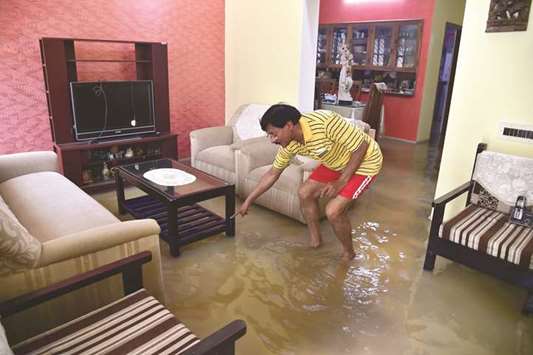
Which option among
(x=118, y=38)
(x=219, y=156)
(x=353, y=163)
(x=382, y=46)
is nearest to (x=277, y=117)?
(x=353, y=163)

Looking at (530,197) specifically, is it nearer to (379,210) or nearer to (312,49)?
(379,210)

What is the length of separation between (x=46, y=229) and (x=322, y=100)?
14.7 ft

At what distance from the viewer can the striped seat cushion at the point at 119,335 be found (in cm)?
126

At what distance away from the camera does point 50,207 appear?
233 cm

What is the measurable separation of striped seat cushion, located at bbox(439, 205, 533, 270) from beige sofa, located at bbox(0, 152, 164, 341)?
179cm

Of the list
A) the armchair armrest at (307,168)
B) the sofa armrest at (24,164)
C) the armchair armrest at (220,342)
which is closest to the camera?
the armchair armrest at (220,342)

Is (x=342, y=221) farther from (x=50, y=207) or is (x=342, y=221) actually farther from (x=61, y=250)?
(x=50, y=207)

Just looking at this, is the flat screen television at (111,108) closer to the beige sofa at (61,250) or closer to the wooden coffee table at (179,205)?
the wooden coffee table at (179,205)

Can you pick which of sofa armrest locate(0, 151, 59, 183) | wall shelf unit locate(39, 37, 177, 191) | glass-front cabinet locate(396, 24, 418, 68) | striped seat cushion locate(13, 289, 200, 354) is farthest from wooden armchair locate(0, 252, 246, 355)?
glass-front cabinet locate(396, 24, 418, 68)

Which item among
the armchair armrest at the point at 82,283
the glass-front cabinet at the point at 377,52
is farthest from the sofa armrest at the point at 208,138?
the glass-front cabinet at the point at 377,52

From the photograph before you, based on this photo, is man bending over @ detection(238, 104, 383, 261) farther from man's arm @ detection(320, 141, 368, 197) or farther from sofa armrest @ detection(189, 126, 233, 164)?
sofa armrest @ detection(189, 126, 233, 164)

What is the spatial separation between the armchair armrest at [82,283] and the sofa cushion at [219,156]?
7.05 ft

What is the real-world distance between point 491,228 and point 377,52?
4883 millimetres

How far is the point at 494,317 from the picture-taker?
2.09 metres
